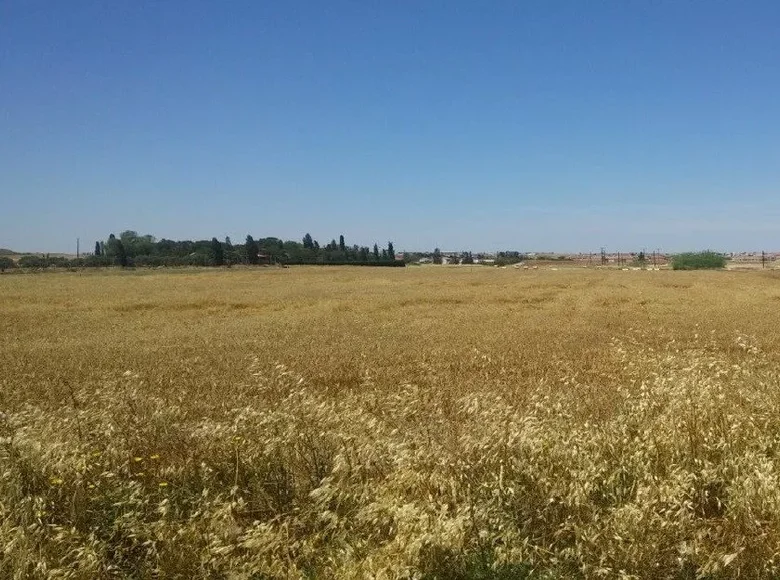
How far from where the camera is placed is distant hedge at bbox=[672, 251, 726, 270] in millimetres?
81062

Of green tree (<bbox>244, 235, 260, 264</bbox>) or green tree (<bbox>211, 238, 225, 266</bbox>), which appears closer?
green tree (<bbox>211, 238, 225, 266</bbox>)

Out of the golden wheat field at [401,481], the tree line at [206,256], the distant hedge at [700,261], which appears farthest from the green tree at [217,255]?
the golden wheat field at [401,481]

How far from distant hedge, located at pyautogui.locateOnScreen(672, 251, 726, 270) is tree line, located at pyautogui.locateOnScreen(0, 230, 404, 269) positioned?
47.0 metres

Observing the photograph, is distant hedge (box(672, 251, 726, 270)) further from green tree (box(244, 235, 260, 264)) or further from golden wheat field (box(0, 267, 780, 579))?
golden wheat field (box(0, 267, 780, 579))

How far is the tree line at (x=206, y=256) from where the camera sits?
311 feet

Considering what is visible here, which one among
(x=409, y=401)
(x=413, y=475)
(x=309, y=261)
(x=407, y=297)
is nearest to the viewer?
(x=413, y=475)

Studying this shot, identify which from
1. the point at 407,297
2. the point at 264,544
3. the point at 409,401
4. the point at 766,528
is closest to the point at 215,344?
the point at 409,401

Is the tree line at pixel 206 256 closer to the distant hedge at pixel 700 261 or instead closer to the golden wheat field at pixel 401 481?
the distant hedge at pixel 700 261

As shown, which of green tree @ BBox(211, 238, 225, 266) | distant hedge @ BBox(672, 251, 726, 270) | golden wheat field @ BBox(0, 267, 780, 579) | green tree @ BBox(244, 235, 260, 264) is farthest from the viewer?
green tree @ BBox(244, 235, 260, 264)

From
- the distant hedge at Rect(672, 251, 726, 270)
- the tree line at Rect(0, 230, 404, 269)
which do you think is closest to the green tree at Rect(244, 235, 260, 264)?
the tree line at Rect(0, 230, 404, 269)

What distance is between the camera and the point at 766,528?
488cm

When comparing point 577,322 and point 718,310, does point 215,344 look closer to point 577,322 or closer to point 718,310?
point 577,322

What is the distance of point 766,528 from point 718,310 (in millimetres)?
22465

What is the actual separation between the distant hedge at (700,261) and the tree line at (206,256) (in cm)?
4702
